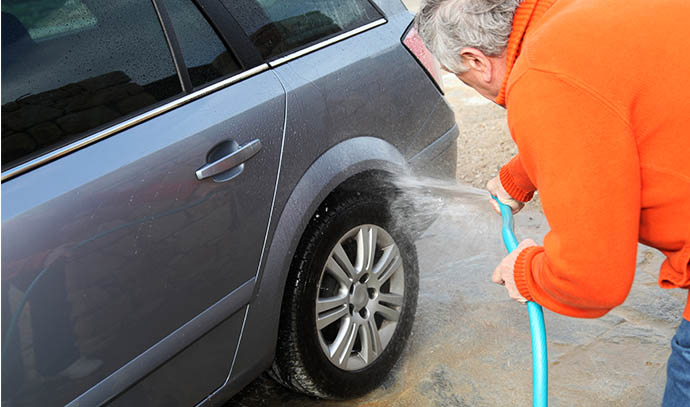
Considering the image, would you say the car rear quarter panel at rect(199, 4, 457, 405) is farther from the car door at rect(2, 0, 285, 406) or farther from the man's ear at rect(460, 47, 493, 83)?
the man's ear at rect(460, 47, 493, 83)

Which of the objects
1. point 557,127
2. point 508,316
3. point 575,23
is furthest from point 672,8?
point 508,316

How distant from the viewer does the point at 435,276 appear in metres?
3.80

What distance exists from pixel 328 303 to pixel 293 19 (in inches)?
41.3

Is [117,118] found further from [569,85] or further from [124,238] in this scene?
[569,85]

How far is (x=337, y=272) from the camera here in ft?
8.43

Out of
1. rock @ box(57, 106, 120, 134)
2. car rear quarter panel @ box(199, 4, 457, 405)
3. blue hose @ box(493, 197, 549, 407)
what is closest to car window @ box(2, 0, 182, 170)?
rock @ box(57, 106, 120, 134)

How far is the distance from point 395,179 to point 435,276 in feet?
3.68

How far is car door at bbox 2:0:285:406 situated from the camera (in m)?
1.68

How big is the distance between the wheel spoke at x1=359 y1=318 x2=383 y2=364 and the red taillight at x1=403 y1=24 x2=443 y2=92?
1.08 metres

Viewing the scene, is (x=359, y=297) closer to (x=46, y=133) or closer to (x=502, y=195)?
(x=502, y=195)

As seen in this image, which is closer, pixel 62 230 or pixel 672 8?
pixel 672 8

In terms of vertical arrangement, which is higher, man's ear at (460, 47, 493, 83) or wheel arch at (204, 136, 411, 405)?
man's ear at (460, 47, 493, 83)

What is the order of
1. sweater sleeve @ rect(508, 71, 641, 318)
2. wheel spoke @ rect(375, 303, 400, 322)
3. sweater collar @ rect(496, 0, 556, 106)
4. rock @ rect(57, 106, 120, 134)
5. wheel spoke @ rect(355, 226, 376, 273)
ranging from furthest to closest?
1. wheel spoke @ rect(375, 303, 400, 322)
2. wheel spoke @ rect(355, 226, 376, 273)
3. rock @ rect(57, 106, 120, 134)
4. sweater collar @ rect(496, 0, 556, 106)
5. sweater sleeve @ rect(508, 71, 641, 318)

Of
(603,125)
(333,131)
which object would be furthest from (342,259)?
(603,125)
